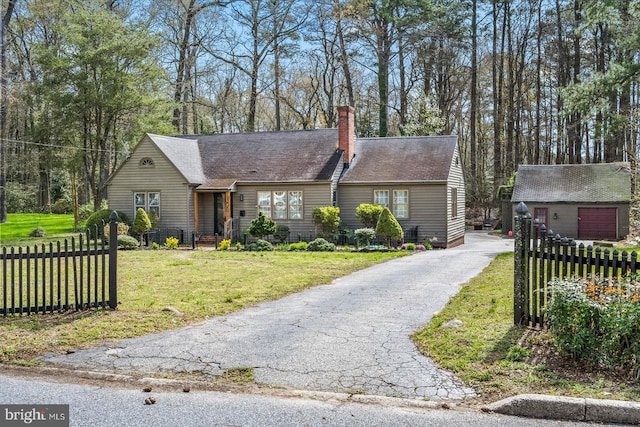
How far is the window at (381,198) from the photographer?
25.4 metres

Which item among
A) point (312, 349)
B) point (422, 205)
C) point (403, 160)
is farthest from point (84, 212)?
point (312, 349)

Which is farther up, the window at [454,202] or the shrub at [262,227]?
the window at [454,202]

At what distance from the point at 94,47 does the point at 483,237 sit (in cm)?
2546

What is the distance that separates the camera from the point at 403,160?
2630 centimetres

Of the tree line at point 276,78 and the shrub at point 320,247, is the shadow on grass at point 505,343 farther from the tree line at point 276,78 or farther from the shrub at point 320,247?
the tree line at point 276,78

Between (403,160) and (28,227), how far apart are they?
73.0 feet

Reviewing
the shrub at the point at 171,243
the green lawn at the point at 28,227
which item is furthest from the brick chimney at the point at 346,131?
the green lawn at the point at 28,227

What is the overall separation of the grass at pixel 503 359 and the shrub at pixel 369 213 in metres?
15.2

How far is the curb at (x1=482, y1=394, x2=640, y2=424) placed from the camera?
Answer: 4633 mm

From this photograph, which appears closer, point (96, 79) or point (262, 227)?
point (262, 227)

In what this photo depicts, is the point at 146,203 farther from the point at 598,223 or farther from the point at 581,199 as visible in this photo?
the point at 598,223

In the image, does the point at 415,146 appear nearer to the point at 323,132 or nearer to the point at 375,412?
the point at 323,132

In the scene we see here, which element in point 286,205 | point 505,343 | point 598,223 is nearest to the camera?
point 505,343

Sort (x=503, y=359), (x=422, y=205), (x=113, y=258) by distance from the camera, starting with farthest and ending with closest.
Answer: (x=422, y=205) → (x=113, y=258) → (x=503, y=359)
